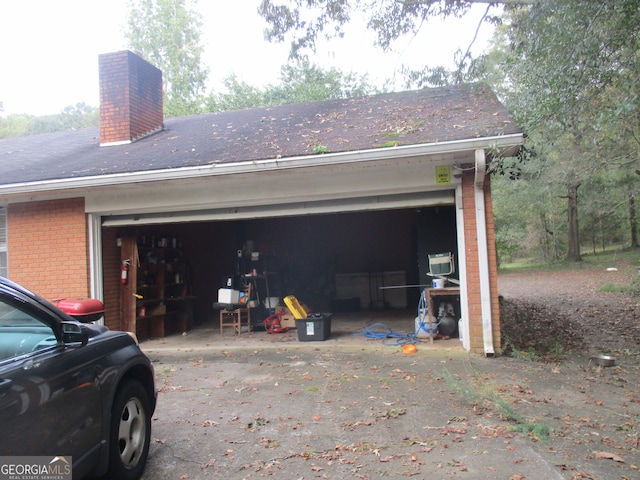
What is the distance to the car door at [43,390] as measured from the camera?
2.29 meters

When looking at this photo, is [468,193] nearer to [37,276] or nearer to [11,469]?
[11,469]

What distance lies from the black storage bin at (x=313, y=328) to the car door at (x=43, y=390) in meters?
5.81

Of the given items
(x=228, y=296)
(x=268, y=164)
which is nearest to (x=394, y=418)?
(x=268, y=164)

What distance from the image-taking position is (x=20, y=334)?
117 inches

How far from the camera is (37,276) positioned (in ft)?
27.3

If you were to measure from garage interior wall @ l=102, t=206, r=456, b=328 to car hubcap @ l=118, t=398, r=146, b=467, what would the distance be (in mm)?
6002

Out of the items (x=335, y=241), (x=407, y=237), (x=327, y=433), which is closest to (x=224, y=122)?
(x=335, y=241)

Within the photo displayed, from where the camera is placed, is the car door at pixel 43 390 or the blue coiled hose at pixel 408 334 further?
the blue coiled hose at pixel 408 334

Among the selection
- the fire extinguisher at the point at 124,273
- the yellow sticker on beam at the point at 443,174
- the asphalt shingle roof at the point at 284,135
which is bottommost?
the fire extinguisher at the point at 124,273

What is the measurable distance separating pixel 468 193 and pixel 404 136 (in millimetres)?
1265

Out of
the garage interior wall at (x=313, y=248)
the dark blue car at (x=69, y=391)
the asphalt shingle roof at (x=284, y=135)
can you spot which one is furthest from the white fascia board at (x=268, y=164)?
the dark blue car at (x=69, y=391)

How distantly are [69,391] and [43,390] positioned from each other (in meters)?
0.22

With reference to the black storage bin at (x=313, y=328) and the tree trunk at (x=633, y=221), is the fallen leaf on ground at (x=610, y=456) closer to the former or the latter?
the black storage bin at (x=313, y=328)

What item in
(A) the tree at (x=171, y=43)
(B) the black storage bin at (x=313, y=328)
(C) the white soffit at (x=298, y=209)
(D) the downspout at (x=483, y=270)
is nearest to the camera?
(D) the downspout at (x=483, y=270)
